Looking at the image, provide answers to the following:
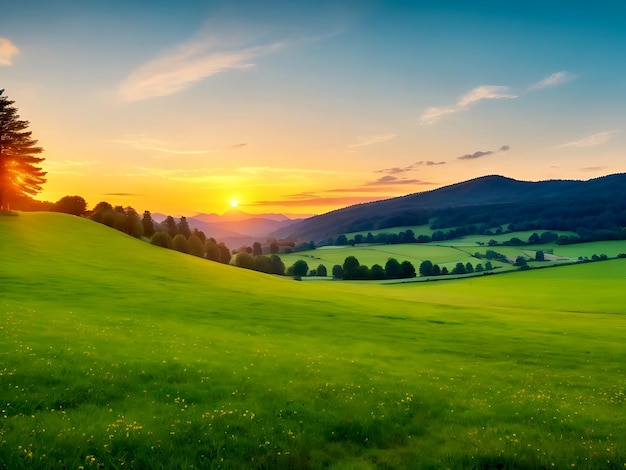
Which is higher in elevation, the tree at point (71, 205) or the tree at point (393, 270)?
the tree at point (71, 205)

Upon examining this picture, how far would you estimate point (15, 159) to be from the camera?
9369cm

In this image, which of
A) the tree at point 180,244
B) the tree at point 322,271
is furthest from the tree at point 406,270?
the tree at point 180,244

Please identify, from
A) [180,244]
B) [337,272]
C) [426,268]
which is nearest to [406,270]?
[426,268]

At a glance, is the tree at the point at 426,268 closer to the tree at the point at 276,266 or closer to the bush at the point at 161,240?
the tree at the point at 276,266

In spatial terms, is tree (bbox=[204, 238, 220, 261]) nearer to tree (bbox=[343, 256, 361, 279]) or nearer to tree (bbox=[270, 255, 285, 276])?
tree (bbox=[270, 255, 285, 276])

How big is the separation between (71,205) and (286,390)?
480 ft

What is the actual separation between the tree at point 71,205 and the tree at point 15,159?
38679 millimetres

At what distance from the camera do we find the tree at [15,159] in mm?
91500

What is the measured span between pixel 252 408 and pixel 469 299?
9235cm

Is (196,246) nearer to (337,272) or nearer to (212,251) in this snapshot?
(212,251)

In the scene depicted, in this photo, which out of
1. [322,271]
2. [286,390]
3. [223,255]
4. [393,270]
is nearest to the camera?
[286,390]

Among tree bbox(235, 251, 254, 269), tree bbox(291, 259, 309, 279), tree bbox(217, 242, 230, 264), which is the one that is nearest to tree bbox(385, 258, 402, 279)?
tree bbox(291, 259, 309, 279)

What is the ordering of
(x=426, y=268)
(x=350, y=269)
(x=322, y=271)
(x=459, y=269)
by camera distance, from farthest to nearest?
(x=322, y=271) < (x=426, y=268) < (x=459, y=269) < (x=350, y=269)

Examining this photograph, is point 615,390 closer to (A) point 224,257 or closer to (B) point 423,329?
(B) point 423,329
